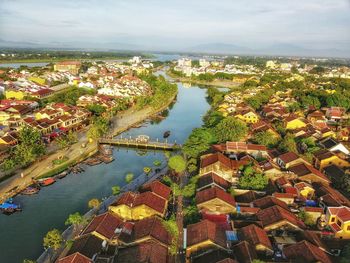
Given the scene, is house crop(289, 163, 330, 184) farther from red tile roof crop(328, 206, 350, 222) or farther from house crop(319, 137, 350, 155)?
house crop(319, 137, 350, 155)

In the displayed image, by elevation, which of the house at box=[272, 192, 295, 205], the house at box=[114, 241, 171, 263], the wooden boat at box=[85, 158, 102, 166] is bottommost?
the wooden boat at box=[85, 158, 102, 166]

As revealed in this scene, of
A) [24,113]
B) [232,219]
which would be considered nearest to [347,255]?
[232,219]

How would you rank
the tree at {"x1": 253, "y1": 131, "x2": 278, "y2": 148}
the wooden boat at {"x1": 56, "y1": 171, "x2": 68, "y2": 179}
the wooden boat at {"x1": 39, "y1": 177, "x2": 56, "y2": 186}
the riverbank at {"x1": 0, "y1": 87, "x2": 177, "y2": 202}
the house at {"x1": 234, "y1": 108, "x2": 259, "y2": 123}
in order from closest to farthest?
the riverbank at {"x1": 0, "y1": 87, "x2": 177, "y2": 202} → the wooden boat at {"x1": 39, "y1": 177, "x2": 56, "y2": 186} → the wooden boat at {"x1": 56, "y1": 171, "x2": 68, "y2": 179} → the tree at {"x1": 253, "y1": 131, "x2": 278, "y2": 148} → the house at {"x1": 234, "y1": 108, "x2": 259, "y2": 123}

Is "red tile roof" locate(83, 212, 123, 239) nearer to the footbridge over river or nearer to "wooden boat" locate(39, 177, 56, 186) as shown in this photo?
"wooden boat" locate(39, 177, 56, 186)

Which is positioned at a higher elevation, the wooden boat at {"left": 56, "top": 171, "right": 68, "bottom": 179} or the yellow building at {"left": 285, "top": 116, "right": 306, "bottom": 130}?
the yellow building at {"left": 285, "top": 116, "right": 306, "bottom": 130}

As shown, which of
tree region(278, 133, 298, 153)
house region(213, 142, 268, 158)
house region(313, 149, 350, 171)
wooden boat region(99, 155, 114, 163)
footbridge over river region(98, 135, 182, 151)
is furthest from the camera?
footbridge over river region(98, 135, 182, 151)

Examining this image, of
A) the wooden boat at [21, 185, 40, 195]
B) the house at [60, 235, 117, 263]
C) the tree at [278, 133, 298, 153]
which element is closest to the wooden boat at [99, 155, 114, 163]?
the wooden boat at [21, 185, 40, 195]

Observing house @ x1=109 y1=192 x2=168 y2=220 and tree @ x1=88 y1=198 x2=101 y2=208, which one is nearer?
house @ x1=109 y1=192 x2=168 y2=220

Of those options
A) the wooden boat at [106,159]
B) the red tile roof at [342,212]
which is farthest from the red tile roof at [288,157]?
the wooden boat at [106,159]
